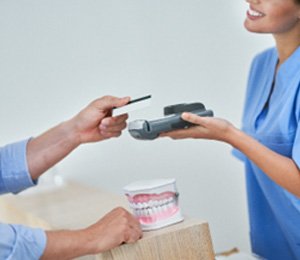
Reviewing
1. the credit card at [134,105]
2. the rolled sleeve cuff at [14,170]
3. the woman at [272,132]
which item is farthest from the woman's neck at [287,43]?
the rolled sleeve cuff at [14,170]

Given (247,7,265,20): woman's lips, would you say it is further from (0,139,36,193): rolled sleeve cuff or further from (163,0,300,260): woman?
(0,139,36,193): rolled sleeve cuff

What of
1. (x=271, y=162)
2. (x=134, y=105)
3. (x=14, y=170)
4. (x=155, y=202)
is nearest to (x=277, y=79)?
(x=271, y=162)

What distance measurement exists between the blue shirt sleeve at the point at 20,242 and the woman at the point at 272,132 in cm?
36

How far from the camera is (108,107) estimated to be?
132cm

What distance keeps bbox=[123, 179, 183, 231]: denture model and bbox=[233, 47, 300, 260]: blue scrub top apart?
0.33 metres

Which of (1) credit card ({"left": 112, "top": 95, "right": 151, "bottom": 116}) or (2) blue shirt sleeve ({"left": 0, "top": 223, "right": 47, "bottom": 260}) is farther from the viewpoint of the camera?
(1) credit card ({"left": 112, "top": 95, "right": 151, "bottom": 116})

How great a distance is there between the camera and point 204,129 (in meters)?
1.11

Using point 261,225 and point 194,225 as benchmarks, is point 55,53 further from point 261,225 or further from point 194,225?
point 194,225

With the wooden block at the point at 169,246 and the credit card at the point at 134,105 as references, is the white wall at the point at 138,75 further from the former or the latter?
the wooden block at the point at 169,246

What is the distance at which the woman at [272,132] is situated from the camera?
1.12 metres

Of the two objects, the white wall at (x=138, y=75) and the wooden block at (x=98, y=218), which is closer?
the wooden block at (x=98, y=218)

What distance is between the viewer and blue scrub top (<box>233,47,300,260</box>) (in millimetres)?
1241

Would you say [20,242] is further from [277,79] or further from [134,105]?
[277,79]

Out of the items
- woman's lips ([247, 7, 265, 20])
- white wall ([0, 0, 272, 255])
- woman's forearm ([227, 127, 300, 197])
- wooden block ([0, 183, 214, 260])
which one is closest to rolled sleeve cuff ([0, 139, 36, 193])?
wooden block ([0, 183, 214, 260])
